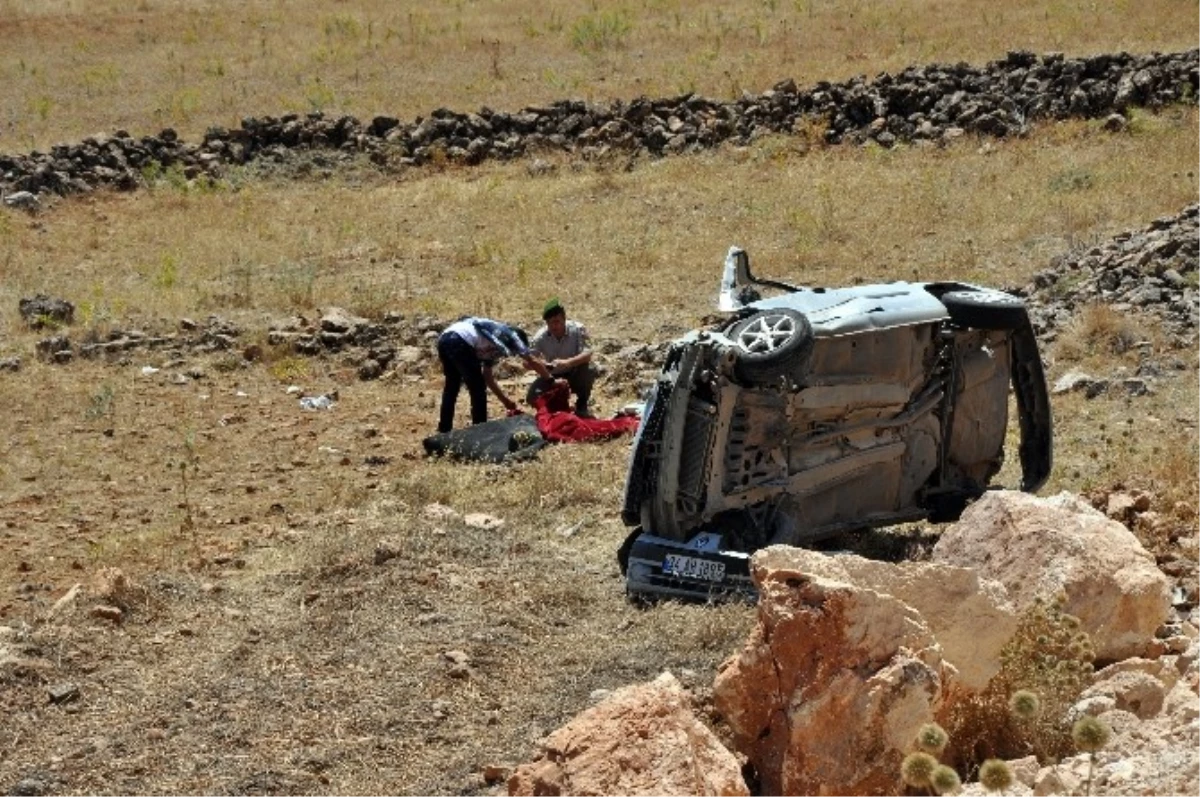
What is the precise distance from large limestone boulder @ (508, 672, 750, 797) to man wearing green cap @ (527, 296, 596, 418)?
8006 mm

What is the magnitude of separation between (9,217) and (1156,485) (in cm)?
1864

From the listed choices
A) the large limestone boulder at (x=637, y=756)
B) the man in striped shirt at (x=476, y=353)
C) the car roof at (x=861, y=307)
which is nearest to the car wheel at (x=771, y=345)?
the car roof at (x=861, y=307)

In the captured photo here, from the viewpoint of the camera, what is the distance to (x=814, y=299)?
387 inches

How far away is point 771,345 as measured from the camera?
9242 millimetres

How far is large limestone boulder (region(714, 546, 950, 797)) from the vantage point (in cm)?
595

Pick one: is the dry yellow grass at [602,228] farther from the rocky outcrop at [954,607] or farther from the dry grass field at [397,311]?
the rocky outcrop at [954,607]

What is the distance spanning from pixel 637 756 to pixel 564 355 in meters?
8.58

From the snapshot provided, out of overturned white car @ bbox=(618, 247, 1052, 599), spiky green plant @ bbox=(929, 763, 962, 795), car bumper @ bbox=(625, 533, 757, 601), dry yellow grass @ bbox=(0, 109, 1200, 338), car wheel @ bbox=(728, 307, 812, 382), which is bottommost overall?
dry yellow grass @ bbox=(0, 109, 1200, 338)

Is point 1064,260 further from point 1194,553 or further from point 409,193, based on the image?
point 409,193

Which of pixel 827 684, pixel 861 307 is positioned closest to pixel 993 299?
pixel 861 307

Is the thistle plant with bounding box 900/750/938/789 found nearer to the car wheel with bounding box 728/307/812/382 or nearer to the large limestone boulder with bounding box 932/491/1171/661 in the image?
the large limestone boulder with bounding box 932/491/1171/661

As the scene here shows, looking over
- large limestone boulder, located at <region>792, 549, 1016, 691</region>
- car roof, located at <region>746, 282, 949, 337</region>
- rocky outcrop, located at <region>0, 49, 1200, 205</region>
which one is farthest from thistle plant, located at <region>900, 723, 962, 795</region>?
rocky outcrop, located at <region>0, 49, 1200, 205</region>

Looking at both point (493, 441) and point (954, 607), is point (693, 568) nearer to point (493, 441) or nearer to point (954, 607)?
point (954, 607)

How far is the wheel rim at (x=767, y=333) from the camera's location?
30.3ft
